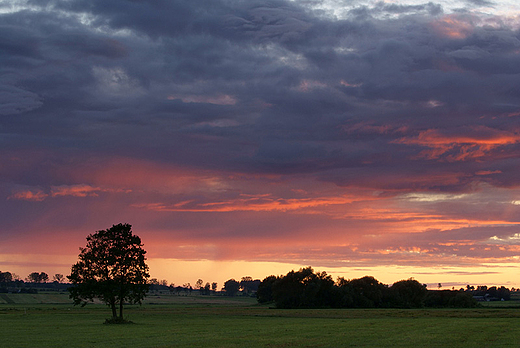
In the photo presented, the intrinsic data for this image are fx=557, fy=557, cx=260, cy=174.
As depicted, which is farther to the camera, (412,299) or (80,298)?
(412,299)

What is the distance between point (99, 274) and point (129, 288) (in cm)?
564

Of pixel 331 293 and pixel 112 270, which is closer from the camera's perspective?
pixel 112 270

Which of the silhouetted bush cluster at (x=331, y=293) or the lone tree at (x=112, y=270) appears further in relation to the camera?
the silhouetted bush cluster at (x=331, y=293)

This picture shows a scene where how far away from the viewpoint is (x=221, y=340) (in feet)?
166

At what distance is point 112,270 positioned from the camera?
295 feet

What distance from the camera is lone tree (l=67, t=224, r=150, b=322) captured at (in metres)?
89.2

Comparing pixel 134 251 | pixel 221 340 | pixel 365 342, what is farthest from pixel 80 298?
pixel 365 342

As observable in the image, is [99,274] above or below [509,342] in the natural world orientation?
above

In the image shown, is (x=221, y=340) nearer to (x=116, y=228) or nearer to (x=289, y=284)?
(x=116, y=228)

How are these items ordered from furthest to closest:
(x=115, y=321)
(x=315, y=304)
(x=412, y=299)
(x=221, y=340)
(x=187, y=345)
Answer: (x=412, y=299)
(x=315, y=304)
(x=115, y=321)
(x=221, y=340)
(x=187, y=345)

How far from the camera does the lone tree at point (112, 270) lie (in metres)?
89.2

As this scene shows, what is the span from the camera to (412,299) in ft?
654

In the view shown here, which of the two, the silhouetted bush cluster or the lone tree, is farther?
the silhouetted bush cluster

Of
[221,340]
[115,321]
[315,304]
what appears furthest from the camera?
[315,304]
